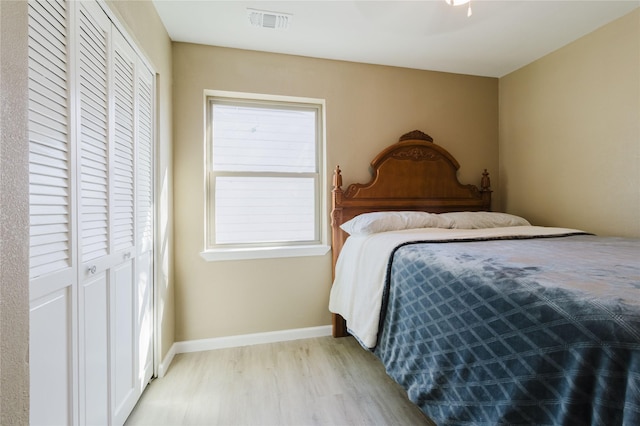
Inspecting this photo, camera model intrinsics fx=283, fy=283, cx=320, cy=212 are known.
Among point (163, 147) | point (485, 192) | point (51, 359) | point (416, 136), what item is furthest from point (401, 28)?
point (51, 359)

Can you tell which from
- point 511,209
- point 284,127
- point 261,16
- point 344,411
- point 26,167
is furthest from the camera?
point 511,209

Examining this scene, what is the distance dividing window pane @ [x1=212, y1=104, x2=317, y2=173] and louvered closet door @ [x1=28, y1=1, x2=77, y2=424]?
4.71ft

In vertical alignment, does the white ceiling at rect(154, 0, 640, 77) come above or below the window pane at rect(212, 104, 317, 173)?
above

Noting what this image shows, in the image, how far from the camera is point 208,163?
2.38m

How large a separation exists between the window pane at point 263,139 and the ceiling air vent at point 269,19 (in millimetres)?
639

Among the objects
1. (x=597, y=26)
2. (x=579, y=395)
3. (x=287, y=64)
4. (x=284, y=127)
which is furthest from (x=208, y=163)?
(x=597, y=26)

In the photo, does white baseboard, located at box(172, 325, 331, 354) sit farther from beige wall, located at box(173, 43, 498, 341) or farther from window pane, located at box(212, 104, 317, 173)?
window pane, located at box(212, 104, 317, 173)

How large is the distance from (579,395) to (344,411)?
1.18 meters

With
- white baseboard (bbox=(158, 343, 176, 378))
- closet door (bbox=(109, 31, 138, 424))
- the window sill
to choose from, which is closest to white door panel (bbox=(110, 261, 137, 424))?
closet door (bbox=(109, 31, 138, 424))

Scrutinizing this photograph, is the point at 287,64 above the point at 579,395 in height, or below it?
above

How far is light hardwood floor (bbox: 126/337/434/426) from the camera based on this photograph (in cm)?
153

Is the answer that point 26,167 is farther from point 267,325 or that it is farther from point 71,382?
point 267,325

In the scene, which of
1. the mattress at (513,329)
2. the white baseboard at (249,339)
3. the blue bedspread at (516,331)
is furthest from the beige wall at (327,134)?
the blue bedspread at (516,331)

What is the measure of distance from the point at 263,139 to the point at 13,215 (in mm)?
→ 2047
